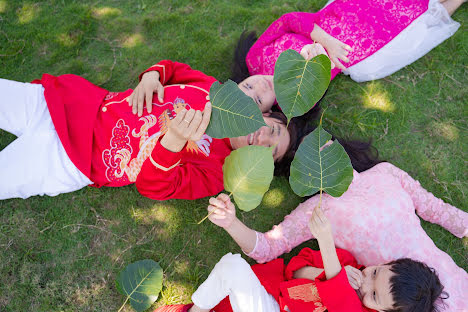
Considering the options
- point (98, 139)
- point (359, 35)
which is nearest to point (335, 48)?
point (359, 35)

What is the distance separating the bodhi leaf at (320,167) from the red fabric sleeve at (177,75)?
0.82 metres

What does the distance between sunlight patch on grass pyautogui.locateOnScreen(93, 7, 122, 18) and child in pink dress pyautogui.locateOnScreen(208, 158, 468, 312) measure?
1797 mm

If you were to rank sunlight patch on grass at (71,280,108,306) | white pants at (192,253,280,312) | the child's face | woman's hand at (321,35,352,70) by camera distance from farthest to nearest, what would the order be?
woman's hand at (321,35,352,70)
sunlight patch on grass at (71,280,108,306)
white pants at (192,253,280,312)
the child's face

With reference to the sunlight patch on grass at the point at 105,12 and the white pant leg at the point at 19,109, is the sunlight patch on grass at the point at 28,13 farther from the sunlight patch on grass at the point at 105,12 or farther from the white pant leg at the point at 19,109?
the white pant leg at the point at 19,109

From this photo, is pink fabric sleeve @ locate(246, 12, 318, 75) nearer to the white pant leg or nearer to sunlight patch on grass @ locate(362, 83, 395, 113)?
sunlight patch on grass @ locate(362, 83, 395, 113)

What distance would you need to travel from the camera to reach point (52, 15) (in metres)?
2.53

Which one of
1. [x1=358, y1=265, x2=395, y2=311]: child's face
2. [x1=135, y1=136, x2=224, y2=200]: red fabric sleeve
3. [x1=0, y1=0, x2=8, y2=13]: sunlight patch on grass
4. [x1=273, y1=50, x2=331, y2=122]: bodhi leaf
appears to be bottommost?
[x1=358, y1=265, x2=395, y2=311]: child's face

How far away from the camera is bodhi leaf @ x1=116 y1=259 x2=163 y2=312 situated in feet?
6.77

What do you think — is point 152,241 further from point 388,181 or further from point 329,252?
point 388,181

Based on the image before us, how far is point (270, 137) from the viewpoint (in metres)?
1.80

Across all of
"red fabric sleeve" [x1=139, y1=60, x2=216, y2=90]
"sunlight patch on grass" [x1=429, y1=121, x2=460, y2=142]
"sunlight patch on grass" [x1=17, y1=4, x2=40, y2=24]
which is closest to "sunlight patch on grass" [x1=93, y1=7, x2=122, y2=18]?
"sunlight patch on grass" [x1=17, y1=4, x2=40, y2=24]

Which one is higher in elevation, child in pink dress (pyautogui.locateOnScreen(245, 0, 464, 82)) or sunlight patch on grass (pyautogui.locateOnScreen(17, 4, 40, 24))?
sunlight patch on grass (pyautogui.locateOnScreen(17, 4, 40, 24))

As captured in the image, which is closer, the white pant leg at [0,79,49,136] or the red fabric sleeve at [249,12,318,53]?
the white pant leg at [0,79,49,136]

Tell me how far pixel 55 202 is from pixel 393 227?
203 centimetres
